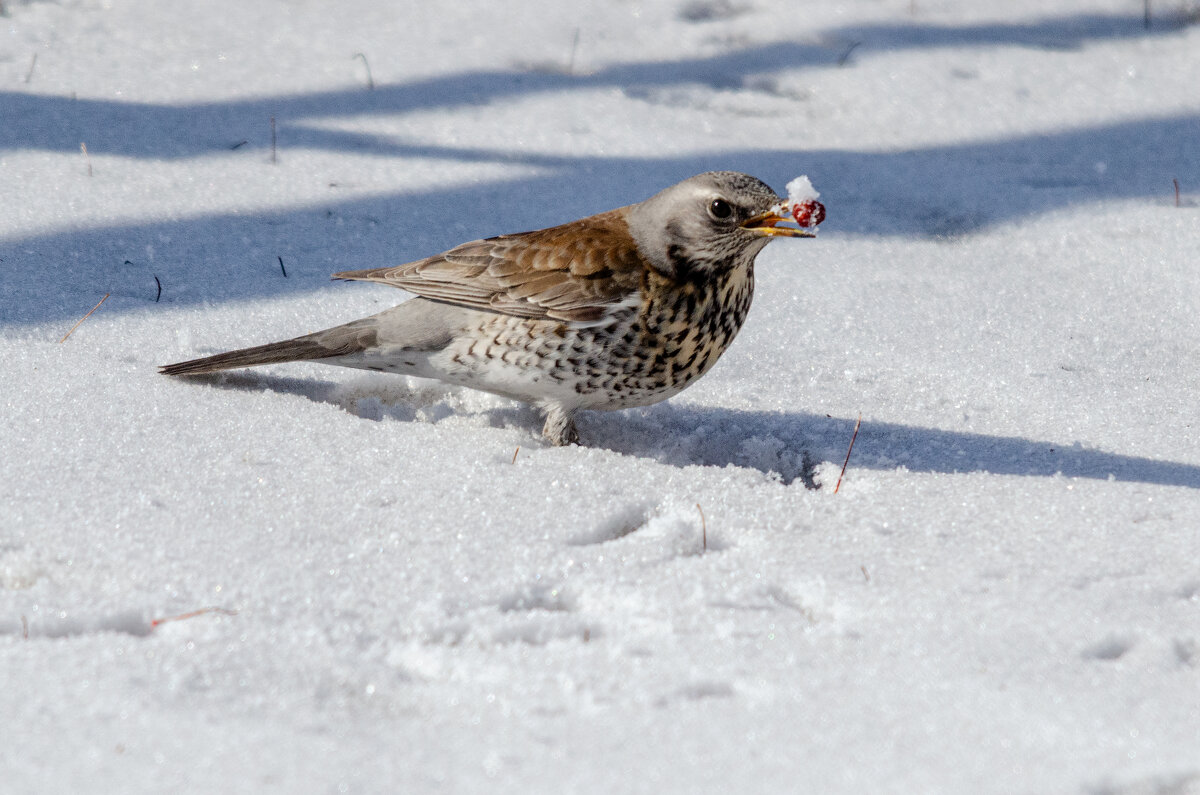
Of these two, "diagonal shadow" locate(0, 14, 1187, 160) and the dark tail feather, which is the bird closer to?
the dark tail feather

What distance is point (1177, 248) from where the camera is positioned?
4594 mm

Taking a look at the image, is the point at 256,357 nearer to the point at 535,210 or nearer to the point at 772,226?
the point at 772,226

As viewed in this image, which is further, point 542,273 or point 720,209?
point 542,273

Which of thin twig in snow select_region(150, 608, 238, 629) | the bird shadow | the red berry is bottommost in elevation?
the bird shadow

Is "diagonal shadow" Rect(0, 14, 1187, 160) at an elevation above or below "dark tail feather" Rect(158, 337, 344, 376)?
above

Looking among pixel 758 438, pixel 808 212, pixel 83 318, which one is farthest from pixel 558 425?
pixel 83 318

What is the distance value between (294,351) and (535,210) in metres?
1.68

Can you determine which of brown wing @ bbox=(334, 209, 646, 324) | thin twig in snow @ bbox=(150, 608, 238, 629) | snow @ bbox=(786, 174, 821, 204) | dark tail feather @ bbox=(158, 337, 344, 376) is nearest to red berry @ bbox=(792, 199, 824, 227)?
snow @ bbox=(786, 174, 821, 204)

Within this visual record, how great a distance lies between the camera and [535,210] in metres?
4.76

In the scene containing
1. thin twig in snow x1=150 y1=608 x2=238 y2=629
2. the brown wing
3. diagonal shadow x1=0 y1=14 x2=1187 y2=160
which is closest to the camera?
thin twig in snow x1=150 y1=608 x2=238 y2=629

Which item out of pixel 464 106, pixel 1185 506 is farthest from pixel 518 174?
pixel 1185 506

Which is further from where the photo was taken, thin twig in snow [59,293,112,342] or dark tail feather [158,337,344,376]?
thin twig in snow [59,293,112,342]

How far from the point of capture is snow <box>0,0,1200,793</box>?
1.93m

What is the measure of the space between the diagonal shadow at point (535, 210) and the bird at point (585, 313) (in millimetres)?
795
